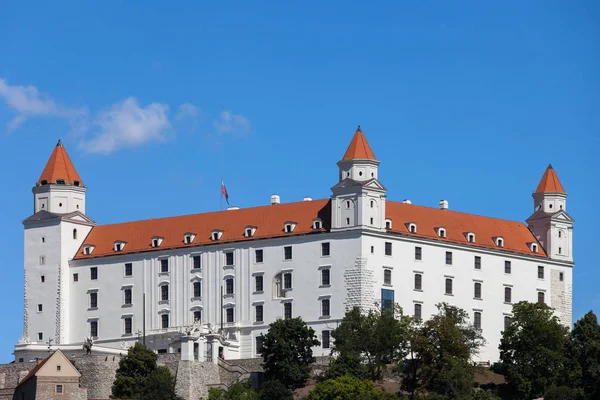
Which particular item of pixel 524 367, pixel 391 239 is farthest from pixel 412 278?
pixel 524 367

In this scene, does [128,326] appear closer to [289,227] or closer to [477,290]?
[289,227]

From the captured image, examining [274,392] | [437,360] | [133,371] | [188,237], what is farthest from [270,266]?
[437,360]

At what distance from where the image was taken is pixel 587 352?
5069 inches

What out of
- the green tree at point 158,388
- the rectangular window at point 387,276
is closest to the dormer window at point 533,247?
the rectangular window at point 387,276

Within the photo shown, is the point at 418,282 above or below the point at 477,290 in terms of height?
above

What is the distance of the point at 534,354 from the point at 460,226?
16773 millimetres

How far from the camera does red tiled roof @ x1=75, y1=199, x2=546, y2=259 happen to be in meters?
140

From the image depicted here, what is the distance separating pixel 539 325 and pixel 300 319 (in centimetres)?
1625

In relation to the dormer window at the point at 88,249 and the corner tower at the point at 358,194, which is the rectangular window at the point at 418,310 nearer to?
the corner tower at the point at 358,194

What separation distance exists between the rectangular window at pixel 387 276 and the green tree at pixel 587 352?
13547mm

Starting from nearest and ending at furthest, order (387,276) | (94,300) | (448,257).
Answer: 1. (387,276)
2. (448,257)
3. (94,300)

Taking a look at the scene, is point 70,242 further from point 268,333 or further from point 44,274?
point 268,333

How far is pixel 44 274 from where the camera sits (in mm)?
147375

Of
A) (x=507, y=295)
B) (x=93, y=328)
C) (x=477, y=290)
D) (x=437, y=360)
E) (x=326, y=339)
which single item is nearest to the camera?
(x=437, y=360)
